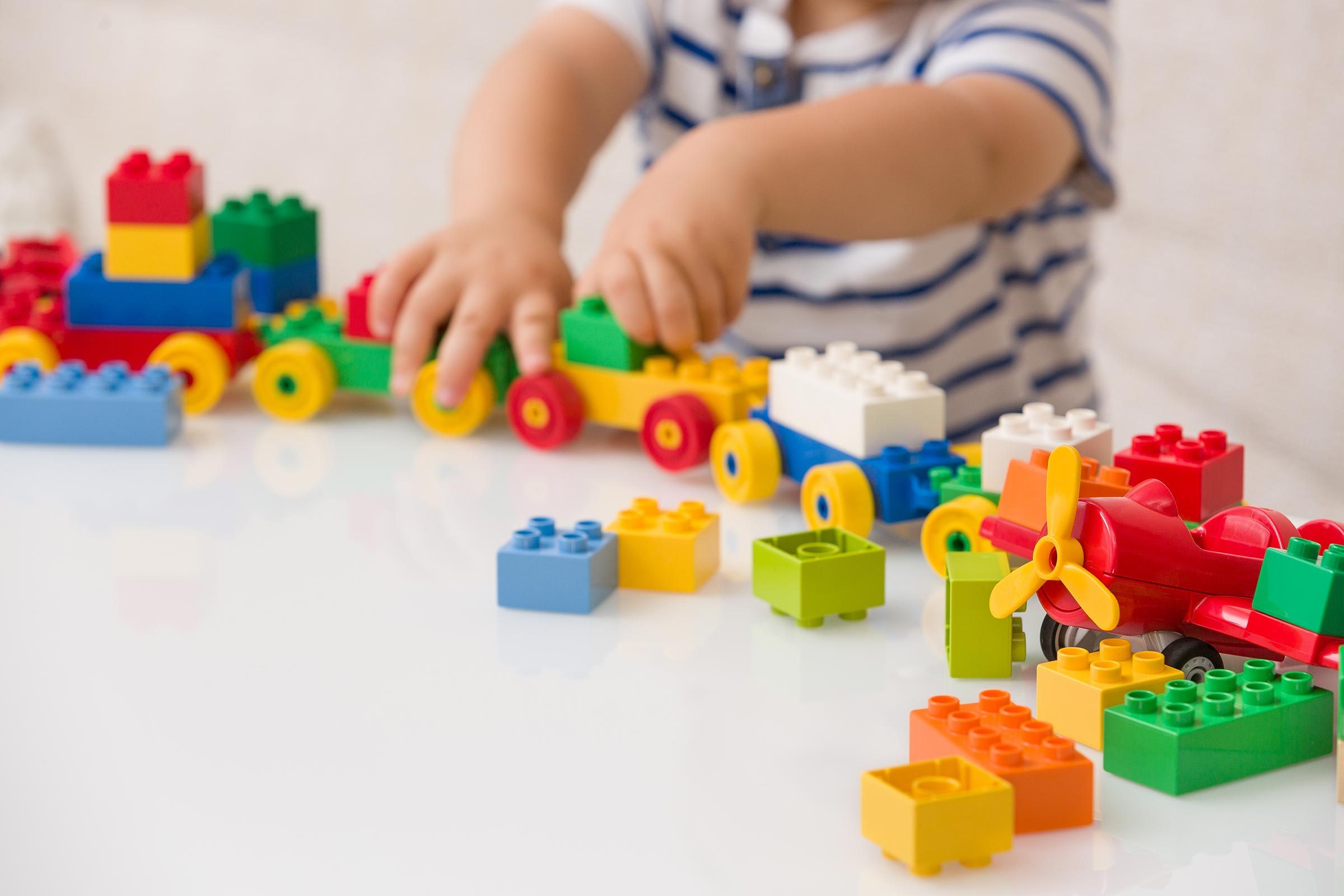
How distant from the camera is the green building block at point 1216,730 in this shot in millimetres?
344

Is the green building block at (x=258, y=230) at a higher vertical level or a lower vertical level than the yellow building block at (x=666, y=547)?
higher

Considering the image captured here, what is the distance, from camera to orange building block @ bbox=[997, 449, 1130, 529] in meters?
0.42

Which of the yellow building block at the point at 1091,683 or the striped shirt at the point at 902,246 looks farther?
the striped shirt at the point at 902,246

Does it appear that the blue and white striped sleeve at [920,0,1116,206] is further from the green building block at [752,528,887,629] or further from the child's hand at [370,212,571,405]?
the green building block at [752,528,887,629]

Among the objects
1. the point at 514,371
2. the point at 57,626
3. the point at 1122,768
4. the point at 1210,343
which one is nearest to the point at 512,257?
the point at 514,371

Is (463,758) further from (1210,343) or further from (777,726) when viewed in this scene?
(1210,343)

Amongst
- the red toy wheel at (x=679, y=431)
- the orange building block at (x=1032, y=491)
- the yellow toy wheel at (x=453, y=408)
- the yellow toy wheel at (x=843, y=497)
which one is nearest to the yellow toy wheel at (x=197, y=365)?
the yellow toy wheel at (x=453, y=408)

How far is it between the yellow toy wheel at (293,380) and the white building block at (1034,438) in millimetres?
388

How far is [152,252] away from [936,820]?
61 cm

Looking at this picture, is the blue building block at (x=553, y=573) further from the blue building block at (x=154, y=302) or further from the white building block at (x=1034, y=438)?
the blue building block at (x=154, y=302)

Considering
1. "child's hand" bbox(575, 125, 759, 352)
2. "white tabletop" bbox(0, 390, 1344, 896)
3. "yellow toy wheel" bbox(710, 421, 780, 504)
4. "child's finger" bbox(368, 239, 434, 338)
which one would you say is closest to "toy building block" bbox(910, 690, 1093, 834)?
"white tabletop" bbox(0, 390, 1344, 896)

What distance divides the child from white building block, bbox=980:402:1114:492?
8.5 inches

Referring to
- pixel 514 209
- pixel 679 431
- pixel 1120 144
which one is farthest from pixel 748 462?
pixel 1120 144

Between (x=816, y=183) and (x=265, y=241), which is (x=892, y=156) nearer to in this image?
(x=816, y=183)
